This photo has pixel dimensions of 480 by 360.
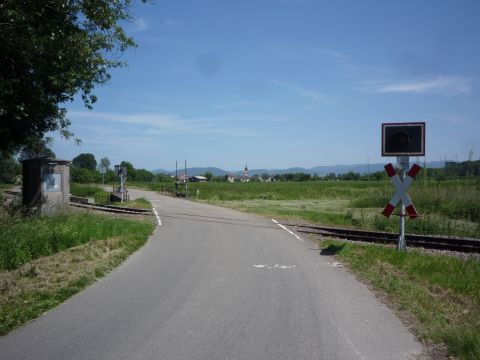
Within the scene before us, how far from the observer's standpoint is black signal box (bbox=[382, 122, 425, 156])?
37.3ft

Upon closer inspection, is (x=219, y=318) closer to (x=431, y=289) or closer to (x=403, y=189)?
(x=431, y=289)

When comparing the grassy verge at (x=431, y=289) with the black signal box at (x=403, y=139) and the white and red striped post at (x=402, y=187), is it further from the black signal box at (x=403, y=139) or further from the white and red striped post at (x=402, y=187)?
the black signal box at (x=403, y=139)

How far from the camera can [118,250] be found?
11.9 m

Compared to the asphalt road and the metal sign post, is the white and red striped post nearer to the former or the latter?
the metal sign post

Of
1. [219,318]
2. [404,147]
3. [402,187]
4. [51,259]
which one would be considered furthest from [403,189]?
[51,259]

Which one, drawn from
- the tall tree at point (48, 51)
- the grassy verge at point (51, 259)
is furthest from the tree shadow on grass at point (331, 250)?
the tall tree at point (48, 51)

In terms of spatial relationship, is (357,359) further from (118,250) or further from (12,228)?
(12,228)

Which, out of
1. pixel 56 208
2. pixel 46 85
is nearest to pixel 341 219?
pixel 56 208

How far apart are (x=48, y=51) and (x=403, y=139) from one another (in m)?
9.86

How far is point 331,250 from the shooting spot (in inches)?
503

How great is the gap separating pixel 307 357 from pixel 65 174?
18293mm

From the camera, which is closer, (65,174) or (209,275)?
(209,275)

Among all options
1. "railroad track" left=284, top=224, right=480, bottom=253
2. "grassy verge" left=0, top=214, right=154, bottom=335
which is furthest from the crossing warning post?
"grassy verge" left=0, top=214, right=154, bottom=335

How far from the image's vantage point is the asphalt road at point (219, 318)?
16.3ft
